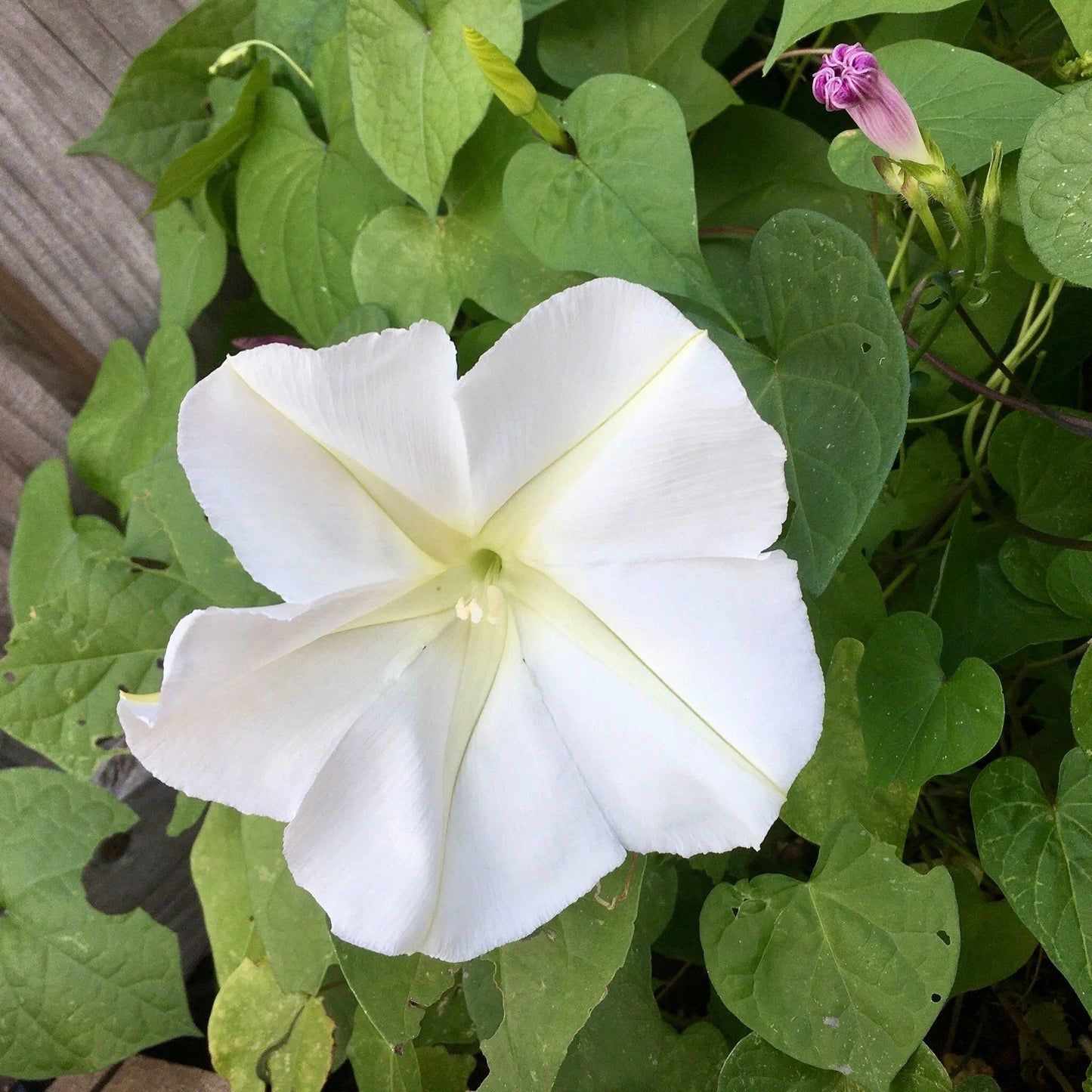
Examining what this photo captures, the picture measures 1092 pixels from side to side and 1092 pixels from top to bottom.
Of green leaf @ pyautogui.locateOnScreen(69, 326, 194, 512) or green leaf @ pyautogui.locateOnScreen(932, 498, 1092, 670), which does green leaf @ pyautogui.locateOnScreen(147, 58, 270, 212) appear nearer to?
green leaf @ pyautogui.locateOnScreen(69, 326, 194, 512)

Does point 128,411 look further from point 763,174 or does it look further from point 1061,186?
point 1061,186

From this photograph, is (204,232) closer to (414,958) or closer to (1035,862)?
(414,958)

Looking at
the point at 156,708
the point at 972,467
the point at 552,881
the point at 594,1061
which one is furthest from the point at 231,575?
the point at 972,467

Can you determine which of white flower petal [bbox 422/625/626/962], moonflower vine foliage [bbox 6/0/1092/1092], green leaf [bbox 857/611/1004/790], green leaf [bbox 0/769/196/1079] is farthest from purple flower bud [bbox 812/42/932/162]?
green leaf [bbox 0/769/196/1079]

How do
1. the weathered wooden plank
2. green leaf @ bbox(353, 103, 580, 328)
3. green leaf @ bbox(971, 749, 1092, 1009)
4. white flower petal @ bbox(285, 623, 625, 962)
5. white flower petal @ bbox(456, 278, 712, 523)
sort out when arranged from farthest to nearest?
1. the weathered wooden plank
2. green leaf @ bbox(353, 103, 580, 328)
3. green leaf @ bbox(971, 749, 1092, 1009)
4. white flower petal @ bbox(285, 623, 625, 962)
5. white flower petal @ bbox(456, 278, 712, 523)

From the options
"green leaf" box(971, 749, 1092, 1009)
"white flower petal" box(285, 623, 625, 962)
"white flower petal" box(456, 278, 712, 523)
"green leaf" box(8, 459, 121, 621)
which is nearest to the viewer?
"white flower petal" box(456, 278, 712, 523)
